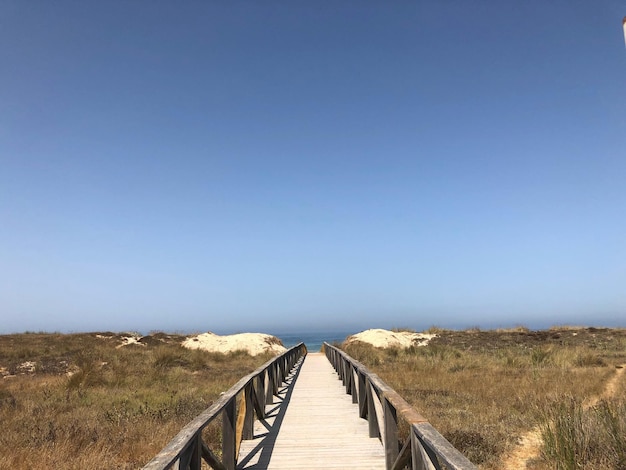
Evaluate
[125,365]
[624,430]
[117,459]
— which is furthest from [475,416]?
[125,365]

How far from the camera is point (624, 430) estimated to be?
643 cm

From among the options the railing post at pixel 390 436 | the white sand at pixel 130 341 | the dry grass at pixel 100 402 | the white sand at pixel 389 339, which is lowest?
the white sand at pixel 389 339

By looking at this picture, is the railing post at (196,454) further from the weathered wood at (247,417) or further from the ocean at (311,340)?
the ocean at (311,340)

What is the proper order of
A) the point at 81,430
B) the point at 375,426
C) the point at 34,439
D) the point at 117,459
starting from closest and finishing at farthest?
the point at 117,459 → the point at 375,426 → the point at 34,439 → the point at 81,430

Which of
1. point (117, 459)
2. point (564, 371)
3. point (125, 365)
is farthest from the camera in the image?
point (125, 365)

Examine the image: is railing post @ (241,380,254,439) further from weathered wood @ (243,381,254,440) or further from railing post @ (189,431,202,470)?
railing post @ (189,431,202,470)

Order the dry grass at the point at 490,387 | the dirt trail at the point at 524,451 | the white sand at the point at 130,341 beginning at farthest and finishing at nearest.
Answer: the white sand at the point at 130,341
the dry grass at the point at 490,387
the dirt trail at the point at 524,451

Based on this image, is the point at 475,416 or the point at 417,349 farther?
the point at 417,349

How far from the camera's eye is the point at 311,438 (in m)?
7.12

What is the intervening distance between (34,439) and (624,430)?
9.42 m

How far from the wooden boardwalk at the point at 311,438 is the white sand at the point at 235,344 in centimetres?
1833

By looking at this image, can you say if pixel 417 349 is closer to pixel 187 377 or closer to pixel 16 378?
pixel 187 377

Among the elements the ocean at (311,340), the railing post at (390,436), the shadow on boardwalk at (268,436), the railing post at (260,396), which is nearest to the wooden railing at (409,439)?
the railing post at (390,436)

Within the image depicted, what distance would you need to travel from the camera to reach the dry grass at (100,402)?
6879 millimetres
